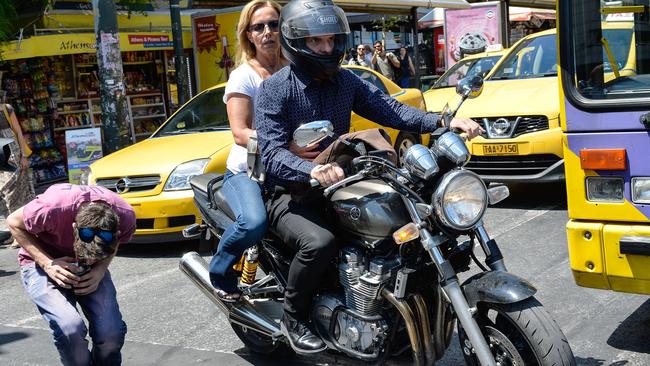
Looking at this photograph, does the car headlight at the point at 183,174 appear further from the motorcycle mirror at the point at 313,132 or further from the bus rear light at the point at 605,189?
the motorcycle mirror at the point at 313,132

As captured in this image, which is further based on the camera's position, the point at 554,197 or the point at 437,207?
the point at 554,197

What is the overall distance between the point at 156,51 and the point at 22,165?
6.71 metres

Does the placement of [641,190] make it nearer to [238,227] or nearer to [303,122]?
[303,122]

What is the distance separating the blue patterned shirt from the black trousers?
0.47 ft

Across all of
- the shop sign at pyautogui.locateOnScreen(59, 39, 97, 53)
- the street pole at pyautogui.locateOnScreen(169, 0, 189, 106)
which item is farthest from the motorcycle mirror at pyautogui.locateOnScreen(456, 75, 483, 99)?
the shop sign at pyautogui.locateOnScreen(59, 39, 97, 53)

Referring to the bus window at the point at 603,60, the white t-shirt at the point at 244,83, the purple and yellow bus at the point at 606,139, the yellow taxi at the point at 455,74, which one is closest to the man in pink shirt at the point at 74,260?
the white t-shirt at the point at 244,83

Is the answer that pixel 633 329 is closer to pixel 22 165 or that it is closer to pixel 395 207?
pixel 395 207

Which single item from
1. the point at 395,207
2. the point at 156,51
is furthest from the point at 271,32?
the point at 156,51

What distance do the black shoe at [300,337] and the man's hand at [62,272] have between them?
1.05m

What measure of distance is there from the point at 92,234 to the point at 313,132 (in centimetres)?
113

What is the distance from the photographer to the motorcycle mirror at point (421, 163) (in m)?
3.50

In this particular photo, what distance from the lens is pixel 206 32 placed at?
1435 centimetres

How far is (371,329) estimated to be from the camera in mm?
3791

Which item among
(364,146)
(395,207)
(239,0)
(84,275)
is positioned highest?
(239,0)
